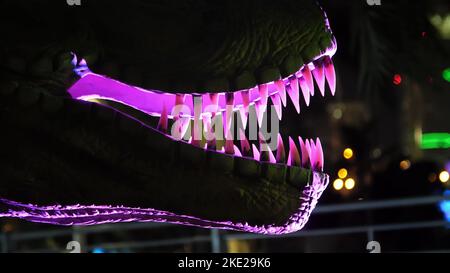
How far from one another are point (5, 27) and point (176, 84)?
0.42m

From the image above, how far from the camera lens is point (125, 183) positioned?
1.37 meters

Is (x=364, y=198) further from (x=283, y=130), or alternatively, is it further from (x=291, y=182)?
(x=291, y=182)

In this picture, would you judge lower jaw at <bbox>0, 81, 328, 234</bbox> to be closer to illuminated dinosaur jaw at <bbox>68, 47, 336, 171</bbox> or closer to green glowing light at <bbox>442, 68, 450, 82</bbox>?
illuminated dinosaur jaw at <bbox>68, 47, 336, 171</bbox>

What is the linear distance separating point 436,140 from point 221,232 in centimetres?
80

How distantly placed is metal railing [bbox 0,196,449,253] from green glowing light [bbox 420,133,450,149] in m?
0.29

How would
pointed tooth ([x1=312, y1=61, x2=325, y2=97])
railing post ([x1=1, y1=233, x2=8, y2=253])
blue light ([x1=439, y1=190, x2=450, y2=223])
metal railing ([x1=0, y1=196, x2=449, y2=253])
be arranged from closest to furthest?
pointed tooth ([x1=312, y1=61, x2=325, y2=97])
railing post ([x1=1, y1=233, x2=8, y2=253])
metal railing ([x1=0, y1=196, x2=449, y2=253])
blue light ([x1=439, y1=190, x2=450, y2=223])

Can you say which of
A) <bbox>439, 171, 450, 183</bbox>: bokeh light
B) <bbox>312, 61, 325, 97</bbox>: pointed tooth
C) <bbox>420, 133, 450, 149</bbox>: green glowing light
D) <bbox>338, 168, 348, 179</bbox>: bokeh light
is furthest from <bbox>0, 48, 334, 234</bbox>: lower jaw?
<bbox>439, 171, 450, 183</bbox>: bokeh light

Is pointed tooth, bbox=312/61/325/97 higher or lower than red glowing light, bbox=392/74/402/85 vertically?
lower

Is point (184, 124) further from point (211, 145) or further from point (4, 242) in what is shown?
point (4, 242)

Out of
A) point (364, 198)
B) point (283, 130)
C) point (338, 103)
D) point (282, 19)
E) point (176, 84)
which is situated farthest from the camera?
point (364, 198)

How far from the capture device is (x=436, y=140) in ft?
6.67

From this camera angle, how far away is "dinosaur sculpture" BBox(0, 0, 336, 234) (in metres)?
1.34

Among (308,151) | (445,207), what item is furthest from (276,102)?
(445,207)
